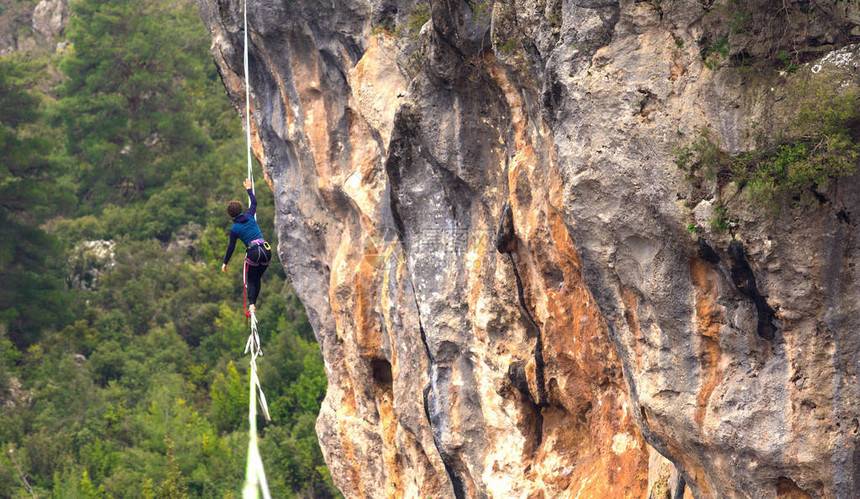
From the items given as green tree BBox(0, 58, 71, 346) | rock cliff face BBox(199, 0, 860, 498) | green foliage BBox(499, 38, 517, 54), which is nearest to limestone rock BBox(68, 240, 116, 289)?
green tree BBox(0, 58, 71, 346)

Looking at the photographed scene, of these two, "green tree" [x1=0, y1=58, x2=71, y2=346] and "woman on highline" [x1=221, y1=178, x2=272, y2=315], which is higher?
"green tree" [x1=0, y1=58, x2=71, y2=346]

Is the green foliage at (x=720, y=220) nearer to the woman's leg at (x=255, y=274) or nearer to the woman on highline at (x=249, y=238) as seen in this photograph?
the woman on highline at (x=249, y=238)

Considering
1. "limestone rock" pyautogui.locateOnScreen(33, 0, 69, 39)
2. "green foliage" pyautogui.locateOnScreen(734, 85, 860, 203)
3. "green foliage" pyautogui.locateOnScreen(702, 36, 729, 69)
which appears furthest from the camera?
"limestone rock" pyautogui.locateOnScreen(33, 0, 69, 39)

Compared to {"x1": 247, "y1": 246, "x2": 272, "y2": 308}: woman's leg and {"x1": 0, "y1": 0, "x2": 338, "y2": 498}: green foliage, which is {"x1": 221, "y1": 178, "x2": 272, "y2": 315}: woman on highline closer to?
{"x1": 247, "y1": 246, "x2": 272, "y2": 308}: woman's leg

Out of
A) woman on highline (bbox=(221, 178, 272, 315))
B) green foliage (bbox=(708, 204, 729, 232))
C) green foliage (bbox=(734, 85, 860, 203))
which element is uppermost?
woman on highline (bbox=(221, 178, 272, 315))

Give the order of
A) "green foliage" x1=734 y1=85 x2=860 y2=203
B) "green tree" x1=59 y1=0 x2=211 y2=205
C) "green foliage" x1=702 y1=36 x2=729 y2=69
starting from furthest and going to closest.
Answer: "green tree" x1=59 y1=0 x2=211 y2=205 → "green foliage" x1=702 y1=36 x2=729 y2=69 → "green foliage" x1=734 y1=85 x2=860 y2=203

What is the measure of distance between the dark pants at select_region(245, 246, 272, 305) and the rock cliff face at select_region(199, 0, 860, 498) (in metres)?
1.62

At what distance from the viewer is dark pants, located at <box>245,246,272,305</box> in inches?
451

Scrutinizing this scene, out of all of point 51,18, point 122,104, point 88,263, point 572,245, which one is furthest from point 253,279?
point 51,18

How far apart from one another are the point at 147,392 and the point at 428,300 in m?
16.4

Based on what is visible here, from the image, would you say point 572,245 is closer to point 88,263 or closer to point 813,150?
point 813,150

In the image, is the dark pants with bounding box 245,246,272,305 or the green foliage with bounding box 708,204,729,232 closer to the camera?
the green foliage with bounding box 708,204,729,232

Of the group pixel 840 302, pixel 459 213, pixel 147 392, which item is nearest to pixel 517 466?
pixel 459 213

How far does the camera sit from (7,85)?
88.5 feet
